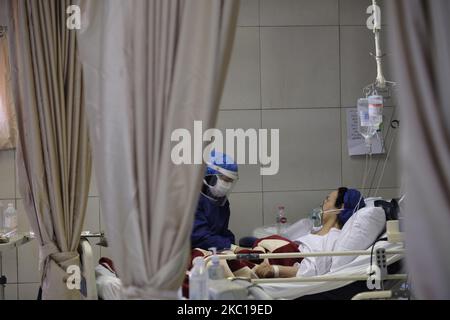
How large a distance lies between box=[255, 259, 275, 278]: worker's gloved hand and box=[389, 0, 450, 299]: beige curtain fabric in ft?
6.64

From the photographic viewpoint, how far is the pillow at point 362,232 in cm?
358

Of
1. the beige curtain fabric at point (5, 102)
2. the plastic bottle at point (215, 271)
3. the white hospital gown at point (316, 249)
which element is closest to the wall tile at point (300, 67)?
the white hospital gown at point (316, 249)

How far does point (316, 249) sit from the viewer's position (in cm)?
388

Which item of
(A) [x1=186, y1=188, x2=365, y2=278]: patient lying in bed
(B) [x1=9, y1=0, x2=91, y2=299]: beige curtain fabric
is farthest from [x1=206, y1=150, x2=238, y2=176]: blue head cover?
(B) [x1=9, y1=0, x2=91, y2=299]: beige curtain fabric

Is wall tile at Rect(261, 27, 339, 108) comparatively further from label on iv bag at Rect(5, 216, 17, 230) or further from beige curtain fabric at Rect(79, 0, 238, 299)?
beige curtain fabric at Rect(79, 0, 238, 299)

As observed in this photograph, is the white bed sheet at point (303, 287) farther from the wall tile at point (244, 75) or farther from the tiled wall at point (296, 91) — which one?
the wall tile at point (244, 75)

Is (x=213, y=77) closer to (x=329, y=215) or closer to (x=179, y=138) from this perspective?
(x=179, y=138)

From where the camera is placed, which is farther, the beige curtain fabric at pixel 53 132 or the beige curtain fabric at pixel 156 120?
the beige curtain fabric at pixel 53 132

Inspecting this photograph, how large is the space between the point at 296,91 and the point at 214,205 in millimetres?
1477

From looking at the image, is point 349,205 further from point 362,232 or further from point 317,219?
point 362,232

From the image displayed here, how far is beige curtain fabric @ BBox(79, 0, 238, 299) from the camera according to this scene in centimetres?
197

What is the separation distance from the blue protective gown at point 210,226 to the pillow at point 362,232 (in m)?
0.82

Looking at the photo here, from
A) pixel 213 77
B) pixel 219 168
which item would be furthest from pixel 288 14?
pixel 213 77
